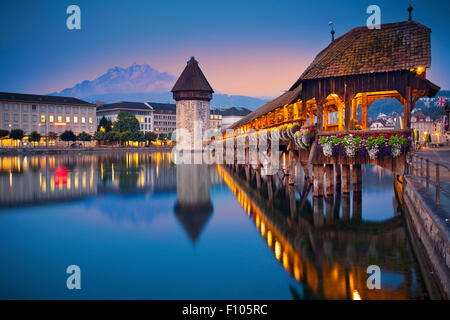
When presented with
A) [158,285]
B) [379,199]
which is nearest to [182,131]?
[379,199]

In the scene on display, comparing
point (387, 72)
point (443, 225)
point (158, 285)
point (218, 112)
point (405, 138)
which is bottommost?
point (158, 285)

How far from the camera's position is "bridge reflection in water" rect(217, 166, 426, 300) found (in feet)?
22.0

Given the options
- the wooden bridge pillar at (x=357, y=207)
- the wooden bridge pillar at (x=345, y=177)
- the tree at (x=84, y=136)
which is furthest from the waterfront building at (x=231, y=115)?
the wooden bridge pillar at (x=345, y=177)

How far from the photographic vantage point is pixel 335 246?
9.41 m

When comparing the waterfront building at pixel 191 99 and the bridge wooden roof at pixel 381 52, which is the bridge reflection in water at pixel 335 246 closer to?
the bridge wooden roof at pixel 381 52

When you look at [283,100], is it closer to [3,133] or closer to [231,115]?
[3,133]

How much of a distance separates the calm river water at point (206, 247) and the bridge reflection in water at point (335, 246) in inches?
0.9

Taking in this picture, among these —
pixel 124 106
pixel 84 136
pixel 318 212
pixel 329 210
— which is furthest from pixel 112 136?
pixel 318 212

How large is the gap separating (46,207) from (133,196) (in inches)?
178

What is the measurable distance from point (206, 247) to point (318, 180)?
230 inches

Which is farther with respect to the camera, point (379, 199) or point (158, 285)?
point (379, 199)
